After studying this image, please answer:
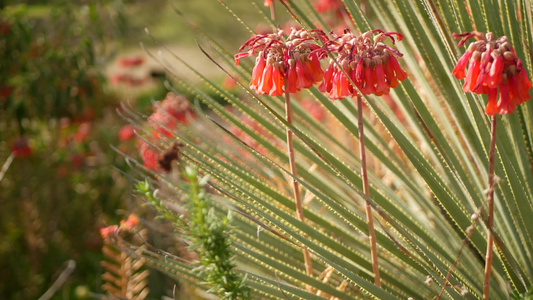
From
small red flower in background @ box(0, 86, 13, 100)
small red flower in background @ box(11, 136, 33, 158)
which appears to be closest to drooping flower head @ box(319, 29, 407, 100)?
small red flower in background @ box(11, 136, 33, 158)

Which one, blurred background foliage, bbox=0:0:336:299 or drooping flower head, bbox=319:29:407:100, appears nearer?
drooping flower head, bbox=319:29:407:100

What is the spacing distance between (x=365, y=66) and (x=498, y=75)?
186 millimetres

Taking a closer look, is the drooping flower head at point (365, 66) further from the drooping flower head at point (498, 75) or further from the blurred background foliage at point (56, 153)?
the blurred background foliage at point (56, 153)

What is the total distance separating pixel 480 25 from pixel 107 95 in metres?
3.84

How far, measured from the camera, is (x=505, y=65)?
0.62 meters

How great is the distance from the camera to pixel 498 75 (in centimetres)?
59

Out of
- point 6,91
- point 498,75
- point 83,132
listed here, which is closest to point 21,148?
point 6,91

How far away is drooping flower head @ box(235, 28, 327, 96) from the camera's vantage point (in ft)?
2.57

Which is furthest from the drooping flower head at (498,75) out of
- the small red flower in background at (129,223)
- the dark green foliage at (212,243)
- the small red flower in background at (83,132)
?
the small red flower in background at (83,132)

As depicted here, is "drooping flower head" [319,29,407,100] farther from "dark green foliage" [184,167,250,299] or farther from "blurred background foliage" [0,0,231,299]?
"blurred background foliage" [0,0,231,299]

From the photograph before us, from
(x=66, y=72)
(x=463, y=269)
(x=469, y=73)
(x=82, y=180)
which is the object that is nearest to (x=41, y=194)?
(x=82, y=180)

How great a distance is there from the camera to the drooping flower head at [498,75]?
0.60 m

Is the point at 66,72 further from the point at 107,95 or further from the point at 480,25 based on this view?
the point at 480,25

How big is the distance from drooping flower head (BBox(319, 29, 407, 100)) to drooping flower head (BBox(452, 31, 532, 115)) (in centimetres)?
12
